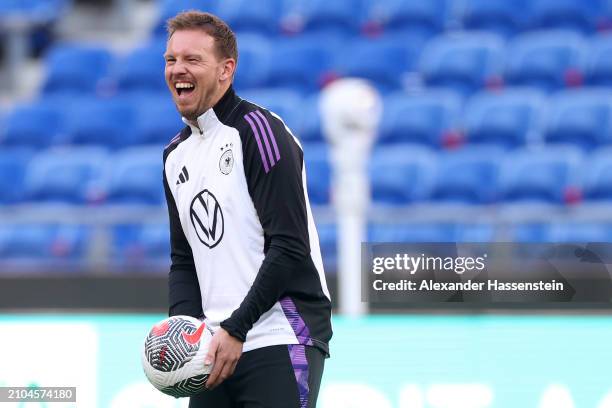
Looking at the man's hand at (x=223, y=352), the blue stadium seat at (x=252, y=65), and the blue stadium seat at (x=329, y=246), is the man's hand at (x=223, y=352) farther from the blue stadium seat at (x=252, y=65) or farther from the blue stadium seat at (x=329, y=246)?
the blue stadium seat at (x=252, y=65)

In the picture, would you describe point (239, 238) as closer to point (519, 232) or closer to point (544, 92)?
point (519, 232)

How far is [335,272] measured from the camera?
6.68 meters

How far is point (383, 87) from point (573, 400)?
541cm

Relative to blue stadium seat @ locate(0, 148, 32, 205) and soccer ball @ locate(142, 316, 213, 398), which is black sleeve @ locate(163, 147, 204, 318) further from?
blue stadium seat @ locate(0, 148, 32, 205)

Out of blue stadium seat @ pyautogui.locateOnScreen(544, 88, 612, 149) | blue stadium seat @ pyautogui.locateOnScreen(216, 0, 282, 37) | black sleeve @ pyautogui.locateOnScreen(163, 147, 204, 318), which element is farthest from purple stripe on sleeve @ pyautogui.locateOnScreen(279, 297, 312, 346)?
blue stadium seat @ pyautogui.locateOnScreen(216, 0, 282, 37)

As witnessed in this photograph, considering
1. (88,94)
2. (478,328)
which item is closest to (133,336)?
(478,328)

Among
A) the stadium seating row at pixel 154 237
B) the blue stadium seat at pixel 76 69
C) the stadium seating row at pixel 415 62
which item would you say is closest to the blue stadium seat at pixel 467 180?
the stadium seating row at pixel 415 62

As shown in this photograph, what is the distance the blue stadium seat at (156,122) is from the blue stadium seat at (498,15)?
8.89 feet

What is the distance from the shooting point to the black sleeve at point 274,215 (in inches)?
119

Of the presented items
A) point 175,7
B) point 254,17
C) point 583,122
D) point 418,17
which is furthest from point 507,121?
point 175,7

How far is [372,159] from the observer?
8.84 m

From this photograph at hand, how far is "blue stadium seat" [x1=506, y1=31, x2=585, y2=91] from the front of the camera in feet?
31.5

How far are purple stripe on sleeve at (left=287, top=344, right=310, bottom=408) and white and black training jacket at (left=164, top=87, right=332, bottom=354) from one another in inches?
0.8

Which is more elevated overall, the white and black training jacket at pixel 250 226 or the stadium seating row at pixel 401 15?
the stadium seating row at pixel 401 15
